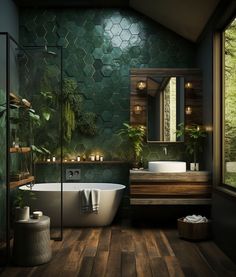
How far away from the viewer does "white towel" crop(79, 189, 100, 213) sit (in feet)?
16.1

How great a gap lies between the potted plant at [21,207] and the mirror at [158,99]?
2.03 m

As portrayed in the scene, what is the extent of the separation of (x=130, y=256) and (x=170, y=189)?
1.35 m

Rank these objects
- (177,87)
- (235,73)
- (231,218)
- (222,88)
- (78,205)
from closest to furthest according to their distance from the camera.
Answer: (231,218) < (235,73) < (222,88) < (78,205) < (177,87)

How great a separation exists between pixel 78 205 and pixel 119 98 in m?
1.77

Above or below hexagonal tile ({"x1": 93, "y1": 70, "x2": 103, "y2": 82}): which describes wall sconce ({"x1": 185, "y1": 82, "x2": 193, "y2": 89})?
below

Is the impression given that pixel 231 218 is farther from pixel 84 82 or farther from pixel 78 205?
pixel 84 82

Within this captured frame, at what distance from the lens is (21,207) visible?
12.2ft

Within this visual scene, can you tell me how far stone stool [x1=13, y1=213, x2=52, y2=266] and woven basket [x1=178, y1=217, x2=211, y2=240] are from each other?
1.70 metres

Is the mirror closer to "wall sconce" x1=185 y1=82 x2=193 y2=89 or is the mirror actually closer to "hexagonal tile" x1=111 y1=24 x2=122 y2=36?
"wall sconce" x1=185 y1=82 x2=193 y2=89

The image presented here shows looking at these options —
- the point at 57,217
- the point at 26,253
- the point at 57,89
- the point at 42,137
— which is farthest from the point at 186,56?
the point at 26,253

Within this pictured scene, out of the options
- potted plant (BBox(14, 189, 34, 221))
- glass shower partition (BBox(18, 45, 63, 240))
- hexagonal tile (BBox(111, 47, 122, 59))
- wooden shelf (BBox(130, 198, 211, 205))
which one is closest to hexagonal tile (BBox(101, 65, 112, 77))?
hexagonal tile (BBox(111, 47, 122, 59))

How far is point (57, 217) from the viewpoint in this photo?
4332mm

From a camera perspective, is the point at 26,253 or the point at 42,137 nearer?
the point at 26,253

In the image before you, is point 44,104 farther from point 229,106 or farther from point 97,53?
point 229,106
